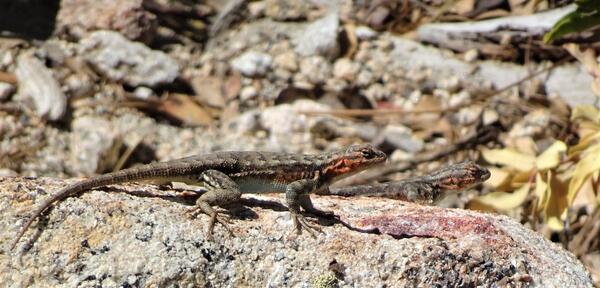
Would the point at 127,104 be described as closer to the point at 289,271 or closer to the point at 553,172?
the point at 553,172

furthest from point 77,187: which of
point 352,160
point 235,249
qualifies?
point 352,160

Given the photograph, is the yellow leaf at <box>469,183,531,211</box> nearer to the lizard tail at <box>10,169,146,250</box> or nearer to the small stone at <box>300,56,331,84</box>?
the lizard tail at <box>10,169,146,250</box>

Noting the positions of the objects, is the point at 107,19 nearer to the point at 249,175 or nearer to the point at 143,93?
the point at 143,93

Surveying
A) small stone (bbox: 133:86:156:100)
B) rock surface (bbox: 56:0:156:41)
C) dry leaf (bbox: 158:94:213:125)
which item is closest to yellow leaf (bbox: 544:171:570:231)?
dry leaf (bbox: 158:94:213:125)

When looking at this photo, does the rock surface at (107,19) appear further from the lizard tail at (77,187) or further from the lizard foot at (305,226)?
the lizard foot at (305,226)

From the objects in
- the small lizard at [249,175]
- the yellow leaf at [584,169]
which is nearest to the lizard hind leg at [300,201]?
the small lizard at [249,175]

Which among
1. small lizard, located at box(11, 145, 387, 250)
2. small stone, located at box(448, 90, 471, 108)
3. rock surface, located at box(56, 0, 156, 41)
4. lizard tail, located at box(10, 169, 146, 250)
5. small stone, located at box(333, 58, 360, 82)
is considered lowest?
small stone, located at box(448, 90, 471, 108)
